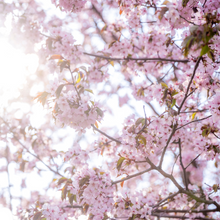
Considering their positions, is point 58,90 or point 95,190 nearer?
point 58,90

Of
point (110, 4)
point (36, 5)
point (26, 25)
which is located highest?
point (36, 5)

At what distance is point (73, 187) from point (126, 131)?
0.93 meters

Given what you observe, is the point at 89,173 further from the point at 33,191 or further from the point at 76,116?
the point at 33,191

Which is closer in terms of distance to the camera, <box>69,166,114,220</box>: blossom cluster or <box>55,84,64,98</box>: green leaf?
<box>55,84,64,98</box>: green leaf

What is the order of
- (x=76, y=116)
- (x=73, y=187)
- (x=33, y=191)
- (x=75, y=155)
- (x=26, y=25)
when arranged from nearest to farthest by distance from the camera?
(x=76, y=116) < (x=73, y=187) < (x=75, y=155) < (x=26, y=25) < (x=33, y=191)

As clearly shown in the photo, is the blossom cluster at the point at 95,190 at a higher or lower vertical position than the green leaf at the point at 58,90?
lower

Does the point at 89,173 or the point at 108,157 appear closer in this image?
the point at 89,173

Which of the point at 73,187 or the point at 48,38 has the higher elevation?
the point at 48,38

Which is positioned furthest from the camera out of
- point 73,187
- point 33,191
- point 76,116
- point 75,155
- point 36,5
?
point 33,191

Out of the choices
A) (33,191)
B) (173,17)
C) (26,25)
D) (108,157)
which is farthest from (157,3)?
(33,191)

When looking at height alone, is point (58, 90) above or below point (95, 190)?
above

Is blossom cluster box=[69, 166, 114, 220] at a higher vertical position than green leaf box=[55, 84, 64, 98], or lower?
lower

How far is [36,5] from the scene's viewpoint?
707cm

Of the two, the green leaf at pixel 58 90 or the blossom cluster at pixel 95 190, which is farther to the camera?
the blossom cluster at pixel 95 190
